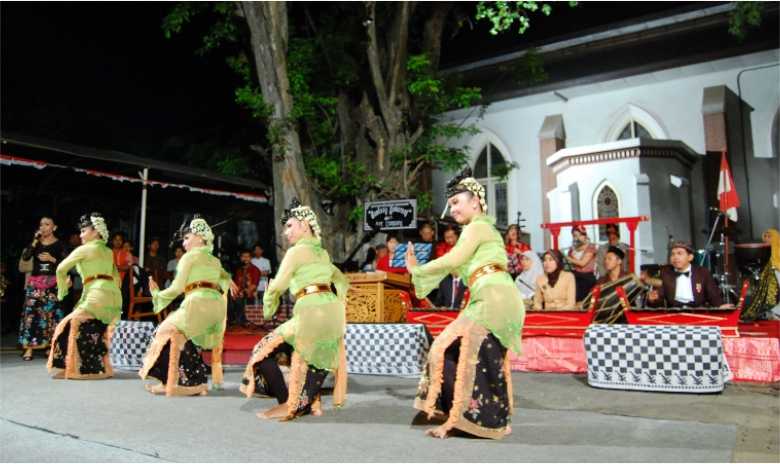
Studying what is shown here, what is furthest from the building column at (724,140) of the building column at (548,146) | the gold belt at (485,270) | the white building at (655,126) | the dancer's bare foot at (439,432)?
the dancer's bare foot at (439,432)

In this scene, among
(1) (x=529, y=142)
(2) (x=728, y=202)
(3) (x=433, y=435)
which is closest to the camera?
(3) (x=433, y=435)

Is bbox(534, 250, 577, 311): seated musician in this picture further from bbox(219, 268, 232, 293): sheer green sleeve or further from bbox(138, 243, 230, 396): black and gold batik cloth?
bbox(138, 243, 230, 396): black and gold batik cloth

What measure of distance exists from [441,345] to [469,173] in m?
1.34

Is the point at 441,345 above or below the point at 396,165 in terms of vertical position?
below

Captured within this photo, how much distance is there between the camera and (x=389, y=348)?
7566mm

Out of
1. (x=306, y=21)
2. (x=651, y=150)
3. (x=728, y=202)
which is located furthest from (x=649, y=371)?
(x=306, y=21)

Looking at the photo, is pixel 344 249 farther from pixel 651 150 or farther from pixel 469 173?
pixel 469 173

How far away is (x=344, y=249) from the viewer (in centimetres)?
1252

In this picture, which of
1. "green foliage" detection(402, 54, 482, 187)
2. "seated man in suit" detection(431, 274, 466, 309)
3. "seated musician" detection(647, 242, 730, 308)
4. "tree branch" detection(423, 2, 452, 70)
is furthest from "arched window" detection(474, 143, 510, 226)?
"seated musician" detection(647, 242, 730, 308)

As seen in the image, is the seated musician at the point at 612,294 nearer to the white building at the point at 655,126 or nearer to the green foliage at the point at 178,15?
the white building at the point at 655,126

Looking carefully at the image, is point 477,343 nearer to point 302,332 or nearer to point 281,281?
point 302,332

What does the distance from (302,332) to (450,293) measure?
444 cm

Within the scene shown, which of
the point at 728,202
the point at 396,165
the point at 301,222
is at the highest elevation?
the point at 396,165

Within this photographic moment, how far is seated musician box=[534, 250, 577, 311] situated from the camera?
7.74m
